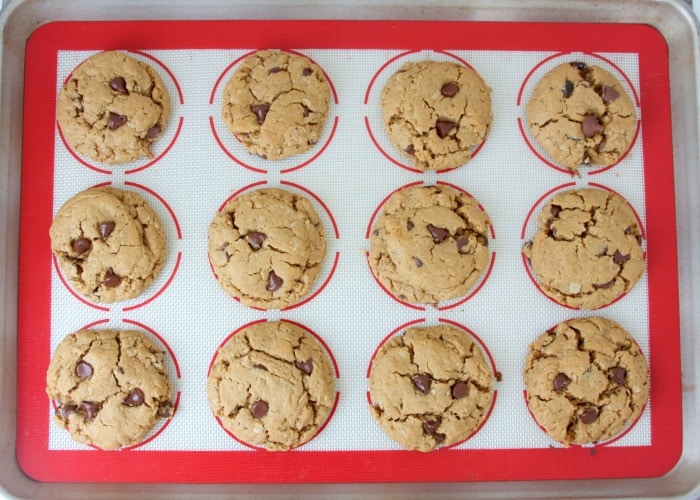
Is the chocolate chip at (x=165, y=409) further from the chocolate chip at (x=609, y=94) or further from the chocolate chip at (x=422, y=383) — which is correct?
the chocolate chip at (x=609, y=94)

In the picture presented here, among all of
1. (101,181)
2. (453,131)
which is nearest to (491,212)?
(453,131)

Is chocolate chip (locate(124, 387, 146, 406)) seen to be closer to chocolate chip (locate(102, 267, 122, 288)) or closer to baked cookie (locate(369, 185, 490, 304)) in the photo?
chocolate chip (locate(102, 267, 122, 288))

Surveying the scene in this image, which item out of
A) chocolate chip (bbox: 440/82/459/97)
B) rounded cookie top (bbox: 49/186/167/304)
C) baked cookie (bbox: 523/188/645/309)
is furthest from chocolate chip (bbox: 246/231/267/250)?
baked cookie (bbox: 523/188/645/309)

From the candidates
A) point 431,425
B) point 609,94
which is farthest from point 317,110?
point 431,425

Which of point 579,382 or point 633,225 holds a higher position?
point 633,225

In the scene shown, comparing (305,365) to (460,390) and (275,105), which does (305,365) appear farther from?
(275,105)

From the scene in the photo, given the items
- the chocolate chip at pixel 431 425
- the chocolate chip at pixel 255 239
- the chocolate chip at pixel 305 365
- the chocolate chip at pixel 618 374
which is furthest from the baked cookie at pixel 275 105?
the chocolate chip at pixel 618 374

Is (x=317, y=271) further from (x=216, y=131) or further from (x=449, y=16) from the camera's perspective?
(x=449, y=16)
